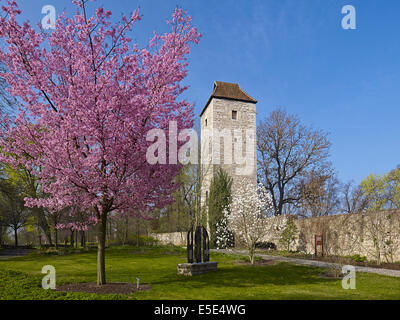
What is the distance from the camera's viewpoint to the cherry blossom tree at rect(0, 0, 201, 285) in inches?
291

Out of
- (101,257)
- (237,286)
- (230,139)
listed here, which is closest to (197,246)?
(237,286)

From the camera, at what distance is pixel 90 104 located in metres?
7.57

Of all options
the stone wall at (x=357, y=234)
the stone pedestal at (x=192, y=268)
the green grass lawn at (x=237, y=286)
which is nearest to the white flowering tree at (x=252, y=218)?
the stone wall at (x=357, y=234)

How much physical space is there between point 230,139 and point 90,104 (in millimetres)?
20670

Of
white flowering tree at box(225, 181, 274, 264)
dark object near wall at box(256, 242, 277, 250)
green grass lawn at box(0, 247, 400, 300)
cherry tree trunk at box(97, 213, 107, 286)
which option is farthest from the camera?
dark object near wall at box(256, 242, 277, 250)

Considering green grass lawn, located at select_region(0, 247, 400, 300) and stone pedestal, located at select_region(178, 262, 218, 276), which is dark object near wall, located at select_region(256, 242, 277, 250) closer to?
green grass lawn, located at select_region(0, 247, 400, 300)

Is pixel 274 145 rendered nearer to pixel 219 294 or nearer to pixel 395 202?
pixel 395 202

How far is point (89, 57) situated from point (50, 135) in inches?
85.3

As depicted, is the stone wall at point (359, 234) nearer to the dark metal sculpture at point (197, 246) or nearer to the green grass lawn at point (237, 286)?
the green grass lawn at point (237, 286)

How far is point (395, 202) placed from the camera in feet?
76.5

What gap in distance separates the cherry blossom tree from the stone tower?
1881cm

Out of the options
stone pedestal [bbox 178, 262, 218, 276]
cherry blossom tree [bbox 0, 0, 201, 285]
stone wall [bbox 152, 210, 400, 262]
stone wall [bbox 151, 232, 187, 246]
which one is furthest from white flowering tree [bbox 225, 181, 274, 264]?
stone wall [bbox 151, 232, 187, 246]
